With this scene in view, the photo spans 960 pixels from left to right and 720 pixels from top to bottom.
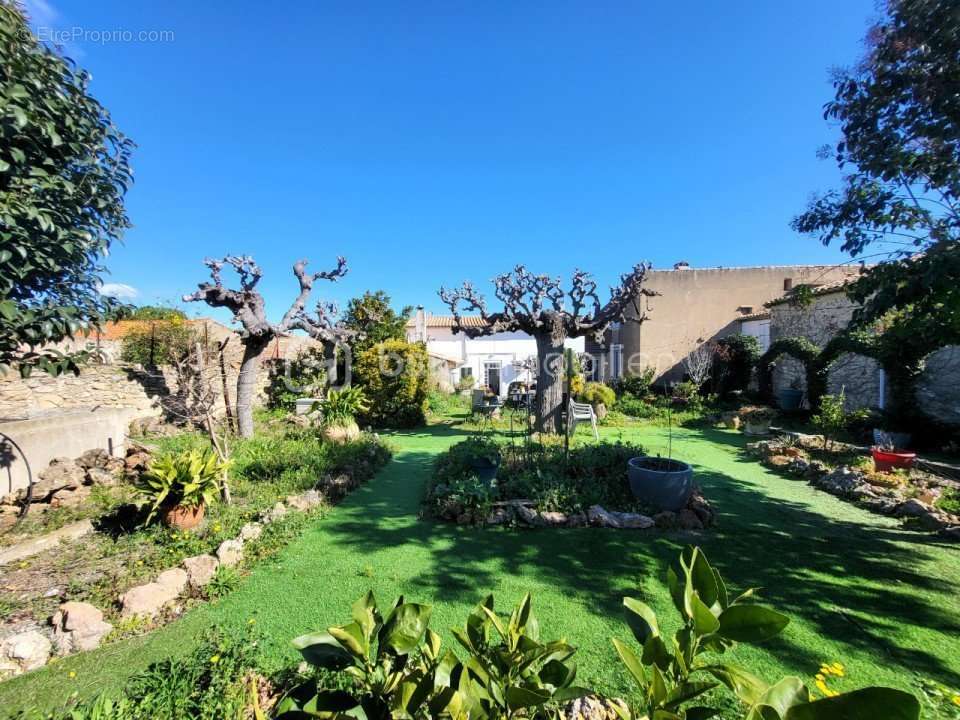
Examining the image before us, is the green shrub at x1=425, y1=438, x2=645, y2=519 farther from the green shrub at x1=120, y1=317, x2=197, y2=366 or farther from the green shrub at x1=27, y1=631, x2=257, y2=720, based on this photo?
the green shrub at x1=120, y1=317, x2=197, y2=366

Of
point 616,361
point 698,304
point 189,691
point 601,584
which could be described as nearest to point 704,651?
point 189,691

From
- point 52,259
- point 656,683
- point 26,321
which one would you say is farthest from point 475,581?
point 52,259

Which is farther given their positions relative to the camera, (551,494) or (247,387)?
(247,387)

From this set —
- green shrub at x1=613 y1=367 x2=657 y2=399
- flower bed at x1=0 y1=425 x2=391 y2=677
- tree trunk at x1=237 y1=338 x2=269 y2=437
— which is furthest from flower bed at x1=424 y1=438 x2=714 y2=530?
green shrub at x1=613 y1=367 x2=657 y2=399

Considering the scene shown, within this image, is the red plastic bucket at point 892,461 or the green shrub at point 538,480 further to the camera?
the red plastic bucket at point 892,461

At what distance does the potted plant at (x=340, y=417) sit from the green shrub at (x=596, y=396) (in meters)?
7.35

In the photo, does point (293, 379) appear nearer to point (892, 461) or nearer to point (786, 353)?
point (892, 461)

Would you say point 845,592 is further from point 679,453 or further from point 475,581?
point 679,453

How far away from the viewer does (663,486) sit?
4.77 m

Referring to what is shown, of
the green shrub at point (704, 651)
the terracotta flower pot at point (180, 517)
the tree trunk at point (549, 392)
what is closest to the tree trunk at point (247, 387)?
the terracotta flower pot at point (180, 517)

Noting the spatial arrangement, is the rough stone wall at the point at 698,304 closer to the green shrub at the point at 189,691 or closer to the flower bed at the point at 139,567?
the flower bed at the point at 139,567

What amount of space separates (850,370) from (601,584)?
12.2 meters

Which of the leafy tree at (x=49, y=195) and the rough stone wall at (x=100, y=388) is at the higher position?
the leafy tree at (x=49, y=195)

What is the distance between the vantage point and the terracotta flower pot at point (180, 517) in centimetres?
438
